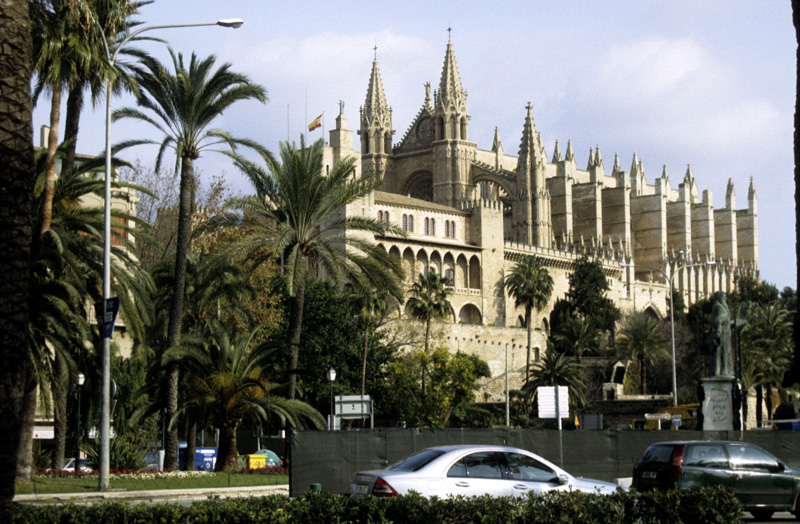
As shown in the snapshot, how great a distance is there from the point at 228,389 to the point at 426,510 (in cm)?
1569

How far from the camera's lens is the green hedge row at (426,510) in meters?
9.88

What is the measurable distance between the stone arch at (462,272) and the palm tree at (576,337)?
9.90 meters

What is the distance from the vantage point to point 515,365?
77.6 meters

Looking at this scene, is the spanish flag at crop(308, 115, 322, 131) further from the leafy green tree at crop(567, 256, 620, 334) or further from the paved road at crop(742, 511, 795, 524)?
the paved road at crop(742, 511, 795, 524)

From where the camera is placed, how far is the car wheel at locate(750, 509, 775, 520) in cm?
1652

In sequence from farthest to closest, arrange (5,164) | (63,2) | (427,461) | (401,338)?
(401,338), (63,2), (427,461), (5,164)

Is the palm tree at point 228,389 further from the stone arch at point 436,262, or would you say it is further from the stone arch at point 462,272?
the stone arch at point 462,272

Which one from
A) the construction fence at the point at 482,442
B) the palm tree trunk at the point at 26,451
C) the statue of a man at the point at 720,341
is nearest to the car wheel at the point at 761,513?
the construction fence at the point at 482,442

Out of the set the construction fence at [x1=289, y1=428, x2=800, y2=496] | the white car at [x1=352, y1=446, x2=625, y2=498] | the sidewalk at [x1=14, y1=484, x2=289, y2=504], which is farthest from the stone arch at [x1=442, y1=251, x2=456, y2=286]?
the white car at [x1=352, y1=446, x2=625, y2=498]

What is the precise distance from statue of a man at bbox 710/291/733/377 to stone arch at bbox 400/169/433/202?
7223cm

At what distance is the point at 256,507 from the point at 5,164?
4852 millimetres

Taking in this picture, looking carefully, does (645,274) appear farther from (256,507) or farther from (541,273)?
(256,507)

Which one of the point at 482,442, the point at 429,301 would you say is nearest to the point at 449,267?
the point at 429,301

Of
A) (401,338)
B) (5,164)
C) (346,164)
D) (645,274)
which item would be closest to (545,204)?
(645,274)
